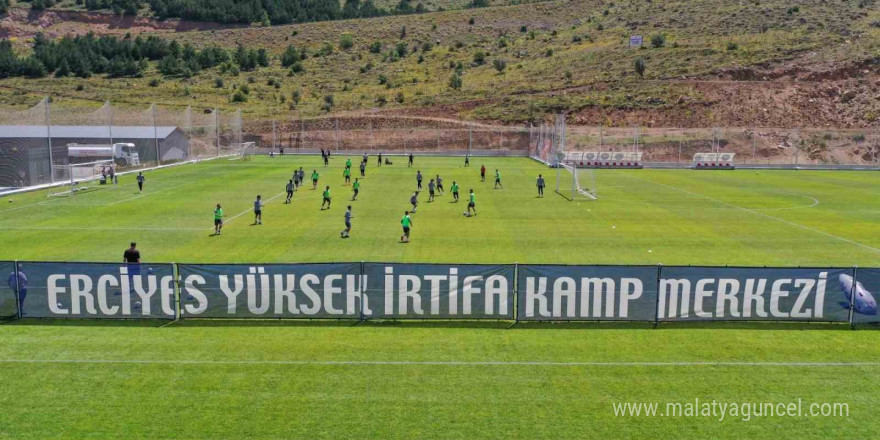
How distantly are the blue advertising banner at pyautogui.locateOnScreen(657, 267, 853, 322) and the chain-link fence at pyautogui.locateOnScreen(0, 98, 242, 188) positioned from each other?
39952mm

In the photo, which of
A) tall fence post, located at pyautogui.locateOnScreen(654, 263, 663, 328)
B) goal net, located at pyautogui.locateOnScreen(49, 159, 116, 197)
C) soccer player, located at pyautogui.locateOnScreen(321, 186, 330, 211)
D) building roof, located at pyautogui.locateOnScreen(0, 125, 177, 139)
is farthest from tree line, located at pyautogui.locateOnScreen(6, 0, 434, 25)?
tall fence post, located at pyautogui.locateOnScreen(654, 263, 663, 328)

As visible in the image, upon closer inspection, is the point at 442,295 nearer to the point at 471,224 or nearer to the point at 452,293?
the point at 452,293

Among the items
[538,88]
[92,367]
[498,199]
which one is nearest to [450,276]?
[92,367]

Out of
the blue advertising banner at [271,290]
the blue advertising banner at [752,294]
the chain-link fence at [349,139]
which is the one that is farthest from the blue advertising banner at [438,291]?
the chain-link fence at [349,139]

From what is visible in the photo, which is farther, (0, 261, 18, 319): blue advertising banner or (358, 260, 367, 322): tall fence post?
(358, 260, 367, 322): tall fence post

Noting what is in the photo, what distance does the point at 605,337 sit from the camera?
57.5 ft

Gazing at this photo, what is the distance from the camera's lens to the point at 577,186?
4775cm

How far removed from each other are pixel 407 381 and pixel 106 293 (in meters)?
8.64

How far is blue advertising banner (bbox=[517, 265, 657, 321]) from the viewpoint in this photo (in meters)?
18.1

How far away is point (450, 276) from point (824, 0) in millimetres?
128859

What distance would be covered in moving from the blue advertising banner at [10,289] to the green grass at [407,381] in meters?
0.78

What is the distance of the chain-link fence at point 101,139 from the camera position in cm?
4519

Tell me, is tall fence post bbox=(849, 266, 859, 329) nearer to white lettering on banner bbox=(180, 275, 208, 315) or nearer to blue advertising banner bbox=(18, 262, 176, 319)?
white lettering on banner bbox=(180, 275, 208, 315)

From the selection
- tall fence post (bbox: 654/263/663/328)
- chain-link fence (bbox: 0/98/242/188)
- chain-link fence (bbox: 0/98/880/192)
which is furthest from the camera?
chain-link fence (bbox: 0/98/880/192)
